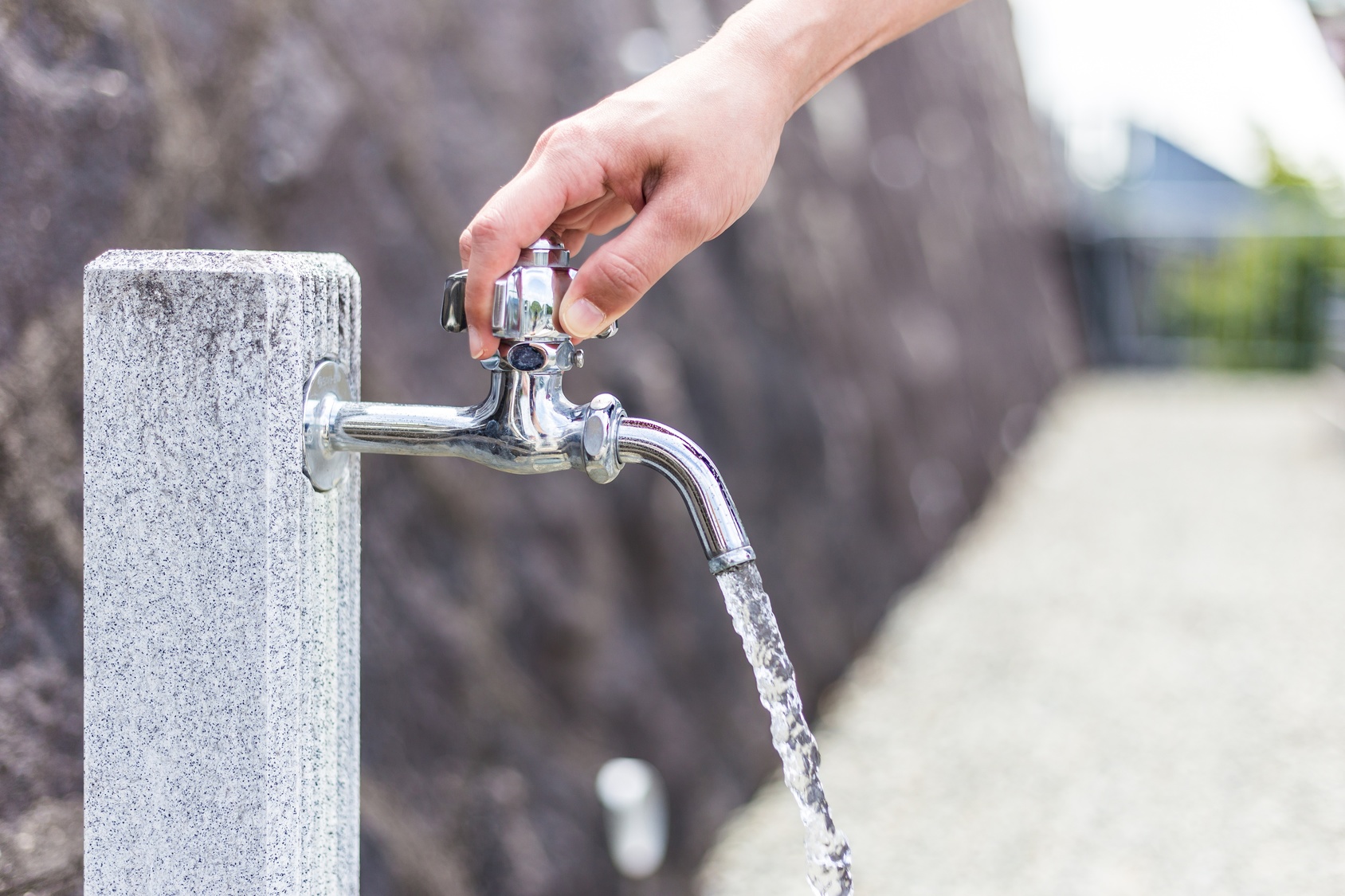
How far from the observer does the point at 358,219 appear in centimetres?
196

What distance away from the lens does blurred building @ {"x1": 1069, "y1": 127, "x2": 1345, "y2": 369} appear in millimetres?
13148

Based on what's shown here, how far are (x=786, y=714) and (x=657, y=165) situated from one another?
54cm

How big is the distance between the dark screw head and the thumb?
0.11 ft

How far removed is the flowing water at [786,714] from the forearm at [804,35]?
1.62ft

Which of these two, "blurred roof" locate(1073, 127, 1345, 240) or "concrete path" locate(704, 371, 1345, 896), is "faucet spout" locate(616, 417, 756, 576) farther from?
"blurred roof" locate(1073, 127, 1345, 240)

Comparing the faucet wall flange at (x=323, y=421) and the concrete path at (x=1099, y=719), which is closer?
the faucet wall flange at (x=323, y=421)

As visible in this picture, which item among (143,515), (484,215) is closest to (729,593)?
(484,215)

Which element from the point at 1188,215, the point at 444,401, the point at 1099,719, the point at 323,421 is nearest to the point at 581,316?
the point at 323,421

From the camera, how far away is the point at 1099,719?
11.8 feet

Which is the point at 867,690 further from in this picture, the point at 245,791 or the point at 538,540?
the point at 245,791

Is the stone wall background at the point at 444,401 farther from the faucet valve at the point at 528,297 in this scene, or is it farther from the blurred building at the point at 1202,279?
the blurred building at the point at 1202,279

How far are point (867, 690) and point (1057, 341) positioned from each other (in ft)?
27.2

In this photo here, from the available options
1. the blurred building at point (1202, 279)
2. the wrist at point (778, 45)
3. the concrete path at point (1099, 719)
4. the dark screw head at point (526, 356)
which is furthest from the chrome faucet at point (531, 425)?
the blurred building at point (1202, 279)

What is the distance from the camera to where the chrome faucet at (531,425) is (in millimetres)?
1036
